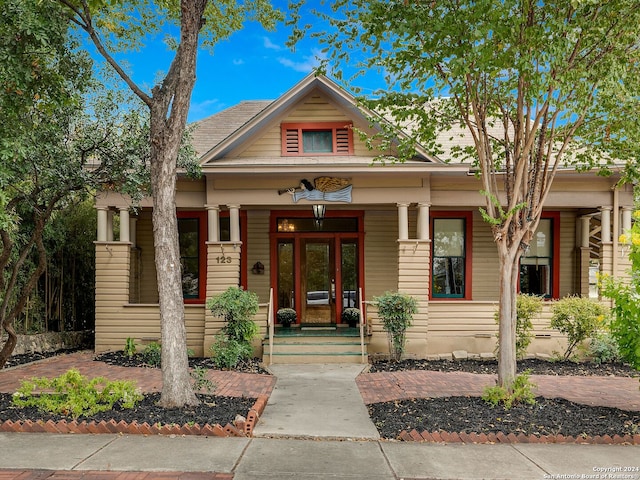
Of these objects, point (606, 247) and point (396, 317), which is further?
point (606, 247)

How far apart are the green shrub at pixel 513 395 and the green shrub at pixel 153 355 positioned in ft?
20.1

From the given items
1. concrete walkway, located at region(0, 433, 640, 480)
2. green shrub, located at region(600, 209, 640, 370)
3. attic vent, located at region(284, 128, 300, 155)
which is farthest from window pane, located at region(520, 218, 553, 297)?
concrete walkway, located at region(0, 433, 640, 480)

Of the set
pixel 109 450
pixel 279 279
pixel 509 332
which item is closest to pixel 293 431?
pixel 109 450

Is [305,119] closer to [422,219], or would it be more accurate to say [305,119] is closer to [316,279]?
[422,219]

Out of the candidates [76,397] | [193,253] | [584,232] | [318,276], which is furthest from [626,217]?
[76,397]

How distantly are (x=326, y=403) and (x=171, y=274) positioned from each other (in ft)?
9.12

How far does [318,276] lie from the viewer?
43.4 feet

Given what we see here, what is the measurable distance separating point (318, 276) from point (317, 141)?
11.3 feet

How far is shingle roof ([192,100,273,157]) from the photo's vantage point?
1295 cm

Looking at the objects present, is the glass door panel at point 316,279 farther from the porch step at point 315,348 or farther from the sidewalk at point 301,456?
the sidewalk at point 301,456

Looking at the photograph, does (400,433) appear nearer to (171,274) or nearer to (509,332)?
(509,332)

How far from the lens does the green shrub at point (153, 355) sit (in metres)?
9.97

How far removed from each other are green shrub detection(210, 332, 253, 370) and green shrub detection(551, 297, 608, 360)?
19.9 feet

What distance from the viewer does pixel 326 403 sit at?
724cm
